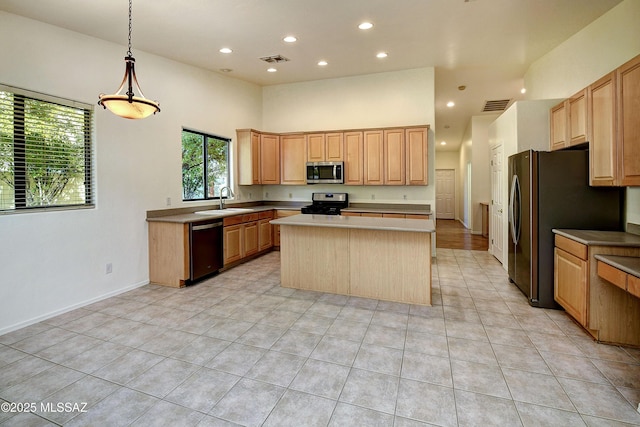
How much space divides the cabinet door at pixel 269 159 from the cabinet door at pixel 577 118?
4.61 meters

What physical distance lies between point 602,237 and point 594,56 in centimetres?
240

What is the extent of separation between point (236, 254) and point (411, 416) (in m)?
3.85

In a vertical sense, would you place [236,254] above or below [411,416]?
above

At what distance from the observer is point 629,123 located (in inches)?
100

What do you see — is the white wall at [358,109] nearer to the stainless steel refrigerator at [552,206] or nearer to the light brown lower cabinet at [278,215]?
the light brown lower cabinet at [278,215]

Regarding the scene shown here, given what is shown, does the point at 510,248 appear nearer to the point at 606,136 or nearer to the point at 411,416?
the point at 606,136

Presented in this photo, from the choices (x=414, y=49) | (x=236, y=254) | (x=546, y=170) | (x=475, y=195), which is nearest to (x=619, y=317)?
(x=546, y=170)

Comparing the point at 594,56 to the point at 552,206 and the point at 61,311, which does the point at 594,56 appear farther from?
the point at 61,311

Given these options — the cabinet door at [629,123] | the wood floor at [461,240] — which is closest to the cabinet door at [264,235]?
the wood floor at [461,240]

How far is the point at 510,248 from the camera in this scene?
4.23 metres

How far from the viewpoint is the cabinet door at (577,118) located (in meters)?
3.26

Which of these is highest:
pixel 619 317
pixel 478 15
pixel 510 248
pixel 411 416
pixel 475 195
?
pixel 478 15

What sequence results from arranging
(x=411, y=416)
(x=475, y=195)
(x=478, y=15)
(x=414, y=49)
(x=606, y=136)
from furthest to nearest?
(x=475, y=195) < (x=414, y=49) < (x=478, y=15) < (x=606, y=136) < (x=411, y=416)

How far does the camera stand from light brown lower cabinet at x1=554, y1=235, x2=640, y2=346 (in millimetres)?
2562
